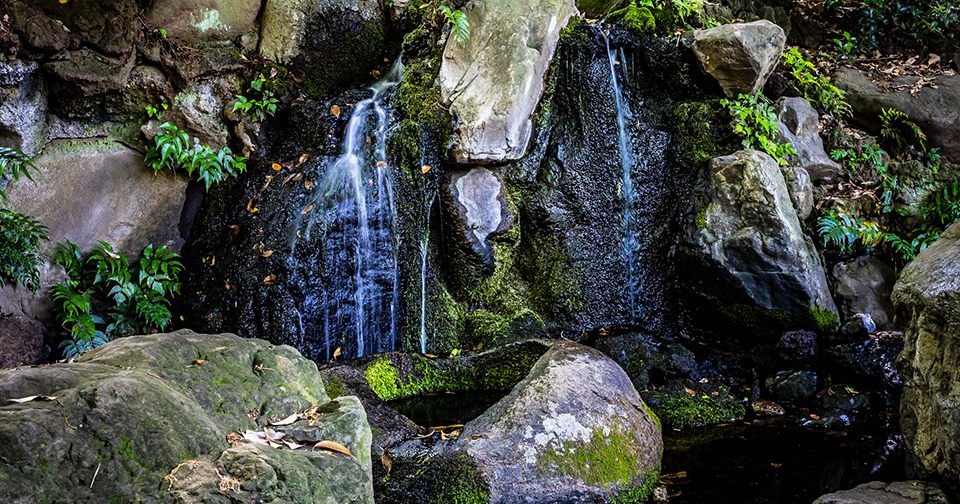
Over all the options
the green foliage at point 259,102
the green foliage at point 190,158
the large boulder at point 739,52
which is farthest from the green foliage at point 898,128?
the green foliage at point 190,158

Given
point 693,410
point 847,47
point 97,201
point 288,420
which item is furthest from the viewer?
point 847,47

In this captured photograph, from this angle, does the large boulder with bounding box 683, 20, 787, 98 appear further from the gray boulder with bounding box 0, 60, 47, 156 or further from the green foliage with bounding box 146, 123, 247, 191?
the gray boulder with bounding box 0, 60, 47, 156

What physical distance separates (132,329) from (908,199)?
31.1ft

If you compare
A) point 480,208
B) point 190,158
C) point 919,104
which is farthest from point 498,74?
point 919,104

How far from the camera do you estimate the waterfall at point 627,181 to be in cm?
734

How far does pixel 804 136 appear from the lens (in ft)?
25.6

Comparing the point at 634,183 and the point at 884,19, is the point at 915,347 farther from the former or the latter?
the point at 884,19

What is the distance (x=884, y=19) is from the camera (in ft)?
30.8

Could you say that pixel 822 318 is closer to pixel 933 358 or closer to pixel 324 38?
pixel 933 358

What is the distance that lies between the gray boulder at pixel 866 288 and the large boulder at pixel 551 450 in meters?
4.13

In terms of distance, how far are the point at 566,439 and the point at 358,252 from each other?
3638 millimetres

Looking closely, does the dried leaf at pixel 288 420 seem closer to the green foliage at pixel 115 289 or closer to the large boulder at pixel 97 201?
the green foliage at pixel 115 289

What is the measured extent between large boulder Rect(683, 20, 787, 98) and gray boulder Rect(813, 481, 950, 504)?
16.9ft

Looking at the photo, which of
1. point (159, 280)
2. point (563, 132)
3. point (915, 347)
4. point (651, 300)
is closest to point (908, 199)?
point (651, 300)
